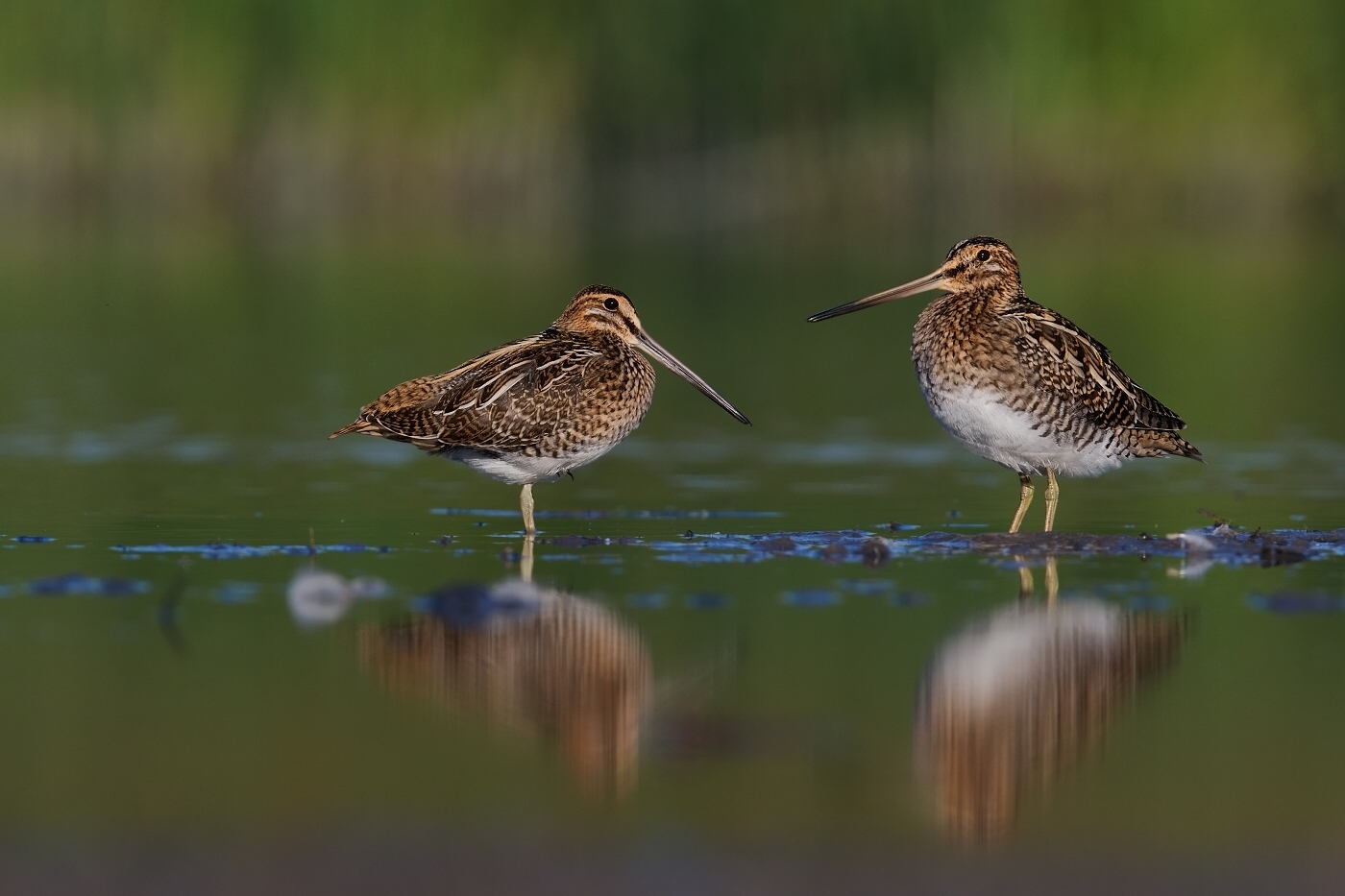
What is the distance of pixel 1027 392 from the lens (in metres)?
9.13

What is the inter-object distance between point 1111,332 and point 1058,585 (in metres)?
12.2

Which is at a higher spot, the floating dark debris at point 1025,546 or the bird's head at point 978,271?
the bird's head at point 978,271

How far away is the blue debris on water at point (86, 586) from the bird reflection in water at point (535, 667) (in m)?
1.10

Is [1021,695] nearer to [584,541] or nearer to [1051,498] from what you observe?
[584,541]

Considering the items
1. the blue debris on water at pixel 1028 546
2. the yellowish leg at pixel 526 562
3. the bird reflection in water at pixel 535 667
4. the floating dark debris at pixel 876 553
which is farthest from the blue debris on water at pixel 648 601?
the floating dark debris at pixel 876 553

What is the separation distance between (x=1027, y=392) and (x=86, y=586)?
4.01 metres

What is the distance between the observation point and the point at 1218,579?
796 centimetres

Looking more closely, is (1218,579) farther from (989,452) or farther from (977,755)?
(977,755)

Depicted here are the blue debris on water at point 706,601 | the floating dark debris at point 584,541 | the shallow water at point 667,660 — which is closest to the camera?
the shallow water at point 667,660

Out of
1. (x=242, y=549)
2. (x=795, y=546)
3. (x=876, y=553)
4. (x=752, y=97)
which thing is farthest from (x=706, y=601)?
(x=752, y=97)

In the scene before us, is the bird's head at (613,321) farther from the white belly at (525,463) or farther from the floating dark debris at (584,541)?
the floating dark debris at (584,541)

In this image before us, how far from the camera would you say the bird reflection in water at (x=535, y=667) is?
5434mm

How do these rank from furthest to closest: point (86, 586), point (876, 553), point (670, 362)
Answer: point (670, 362), point (876, 553), point (86, 586)

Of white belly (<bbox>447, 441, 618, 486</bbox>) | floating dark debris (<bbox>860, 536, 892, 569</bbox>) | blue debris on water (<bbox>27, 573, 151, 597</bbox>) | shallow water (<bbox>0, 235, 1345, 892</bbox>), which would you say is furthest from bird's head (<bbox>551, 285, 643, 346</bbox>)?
blue debris on water (<bbox>27, 573, 151, 597</bbox>)
